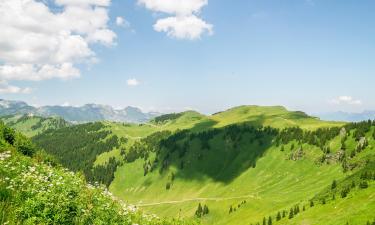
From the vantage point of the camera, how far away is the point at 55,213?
1545 centimetres

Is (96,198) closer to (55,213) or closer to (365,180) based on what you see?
(55,213)

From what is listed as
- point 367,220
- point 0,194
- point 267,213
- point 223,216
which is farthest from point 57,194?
point 223,216

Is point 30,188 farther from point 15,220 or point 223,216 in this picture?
point 223,216

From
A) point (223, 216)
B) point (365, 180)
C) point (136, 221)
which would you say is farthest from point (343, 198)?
point (136, 221)

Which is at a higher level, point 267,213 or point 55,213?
point 55,213

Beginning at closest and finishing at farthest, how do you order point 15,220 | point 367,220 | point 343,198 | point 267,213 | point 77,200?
point 15,220
point 77,200
point 367,220
point 343,198
point 267,213

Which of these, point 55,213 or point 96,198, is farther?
point 96,198

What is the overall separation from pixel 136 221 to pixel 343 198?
112 metres

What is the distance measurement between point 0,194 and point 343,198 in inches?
4645

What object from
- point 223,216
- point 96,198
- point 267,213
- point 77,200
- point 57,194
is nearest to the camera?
point 57,194

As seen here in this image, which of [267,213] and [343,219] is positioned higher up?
[343,219]

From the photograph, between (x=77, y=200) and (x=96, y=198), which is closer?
(x=77, y=200)

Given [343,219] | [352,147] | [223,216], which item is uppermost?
[352,147]

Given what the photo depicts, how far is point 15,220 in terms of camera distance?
45.1 feet
